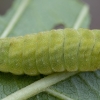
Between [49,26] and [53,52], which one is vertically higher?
[53,52]

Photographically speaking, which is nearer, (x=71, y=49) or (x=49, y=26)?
(x=71, y=49)

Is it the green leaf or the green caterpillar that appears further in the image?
the green leaf

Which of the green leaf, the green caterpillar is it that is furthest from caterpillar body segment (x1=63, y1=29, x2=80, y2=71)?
the green leaf

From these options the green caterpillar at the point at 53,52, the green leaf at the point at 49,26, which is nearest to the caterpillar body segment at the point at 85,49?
the green caterpillar at the point at 53,52

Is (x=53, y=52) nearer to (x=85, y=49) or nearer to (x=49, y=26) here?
(x=85, y=49)

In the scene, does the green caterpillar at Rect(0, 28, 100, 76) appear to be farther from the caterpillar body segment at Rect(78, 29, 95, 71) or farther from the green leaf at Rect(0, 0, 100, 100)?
the green leaf at Rect(0, 0, 100, 100)

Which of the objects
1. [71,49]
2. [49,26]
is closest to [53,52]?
[71,49]

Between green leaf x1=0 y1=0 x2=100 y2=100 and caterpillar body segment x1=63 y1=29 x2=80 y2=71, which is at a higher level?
caterpillar body segment x1=63 y1=29 x2=80 y2=71
